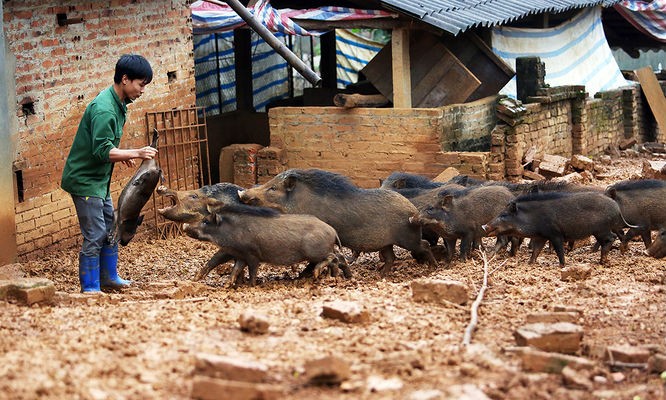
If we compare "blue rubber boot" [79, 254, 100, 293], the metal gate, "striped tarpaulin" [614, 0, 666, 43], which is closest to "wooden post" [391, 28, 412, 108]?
the metal gate

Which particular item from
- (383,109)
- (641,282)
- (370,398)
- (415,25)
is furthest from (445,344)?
(415,25)

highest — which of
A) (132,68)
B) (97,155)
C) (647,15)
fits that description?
(647,15)

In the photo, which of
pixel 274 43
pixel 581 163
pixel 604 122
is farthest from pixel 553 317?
pixel 604 122

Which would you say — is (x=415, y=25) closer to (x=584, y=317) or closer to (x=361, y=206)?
(x=361, y=206)

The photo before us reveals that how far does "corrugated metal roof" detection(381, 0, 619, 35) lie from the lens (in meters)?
14.8

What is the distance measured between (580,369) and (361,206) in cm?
481

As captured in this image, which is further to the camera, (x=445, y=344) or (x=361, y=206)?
(x=361, y=206)

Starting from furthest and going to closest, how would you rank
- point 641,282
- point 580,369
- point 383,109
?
point 383,109, point 641,282, point 580,369

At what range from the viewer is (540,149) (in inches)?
647

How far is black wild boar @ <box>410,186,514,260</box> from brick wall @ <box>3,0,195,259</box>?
3932mm

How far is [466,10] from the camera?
16.1m

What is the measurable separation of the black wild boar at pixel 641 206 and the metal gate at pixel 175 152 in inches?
214

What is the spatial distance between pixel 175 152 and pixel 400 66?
383 centimetres

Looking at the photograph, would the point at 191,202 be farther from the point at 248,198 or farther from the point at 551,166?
the point at 551,166
